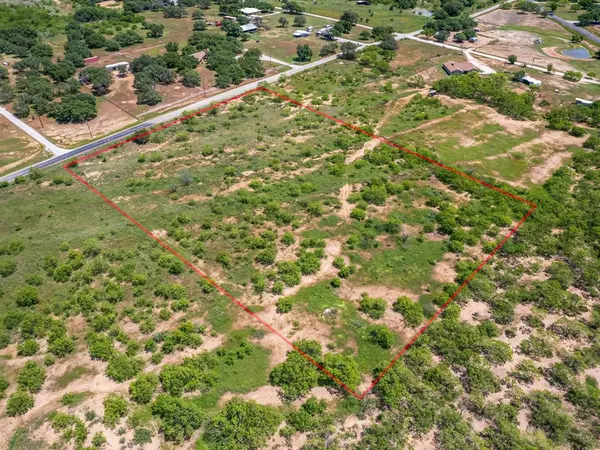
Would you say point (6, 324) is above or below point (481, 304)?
below

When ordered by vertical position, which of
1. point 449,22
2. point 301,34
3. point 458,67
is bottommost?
point 301,34

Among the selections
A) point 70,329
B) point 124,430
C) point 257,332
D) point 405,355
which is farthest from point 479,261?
point 70,329

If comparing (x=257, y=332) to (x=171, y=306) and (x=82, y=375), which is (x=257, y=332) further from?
(x=82, y=375)

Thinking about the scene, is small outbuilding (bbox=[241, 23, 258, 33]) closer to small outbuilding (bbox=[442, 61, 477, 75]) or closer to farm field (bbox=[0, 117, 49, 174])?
small outbuilding (bbox=[442, 61, 477, 75])

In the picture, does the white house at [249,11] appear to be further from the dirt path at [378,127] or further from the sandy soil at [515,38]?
the dirt path at [378,127]

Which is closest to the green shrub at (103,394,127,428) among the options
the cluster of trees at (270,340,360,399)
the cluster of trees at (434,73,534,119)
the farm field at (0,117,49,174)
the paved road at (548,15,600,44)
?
the cluster of trees at (270,340,360,399)

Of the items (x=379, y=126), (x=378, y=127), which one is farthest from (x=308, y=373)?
(x=379, y=126)

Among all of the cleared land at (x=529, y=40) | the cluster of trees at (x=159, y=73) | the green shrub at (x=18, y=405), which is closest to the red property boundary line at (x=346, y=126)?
the cluster of trees at (x=159, y=73)

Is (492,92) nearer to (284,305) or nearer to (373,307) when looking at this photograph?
(373,307)
